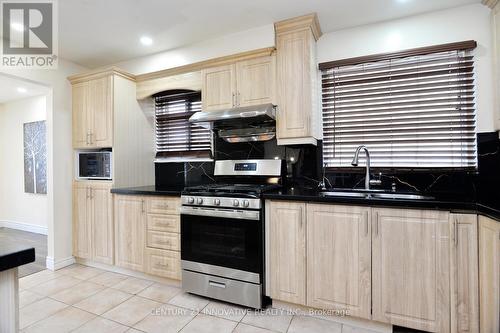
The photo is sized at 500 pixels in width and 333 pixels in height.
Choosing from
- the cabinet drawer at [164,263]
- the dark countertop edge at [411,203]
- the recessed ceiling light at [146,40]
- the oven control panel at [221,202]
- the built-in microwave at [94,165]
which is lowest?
the cabinet drawer at [164,263]

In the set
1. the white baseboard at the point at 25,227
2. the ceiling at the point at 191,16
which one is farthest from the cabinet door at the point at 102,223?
the white baseboard at the point at 25,227

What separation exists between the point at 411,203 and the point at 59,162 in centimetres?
364

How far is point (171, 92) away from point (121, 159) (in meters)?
1.04

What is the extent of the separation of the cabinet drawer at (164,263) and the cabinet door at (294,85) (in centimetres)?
158

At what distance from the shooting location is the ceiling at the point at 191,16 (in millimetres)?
2191

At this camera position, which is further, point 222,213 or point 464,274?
point 222,213

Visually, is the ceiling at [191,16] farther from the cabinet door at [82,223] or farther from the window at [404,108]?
the cabinet door at [82,223]

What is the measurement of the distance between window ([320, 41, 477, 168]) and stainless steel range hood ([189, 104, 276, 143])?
1.98 ft

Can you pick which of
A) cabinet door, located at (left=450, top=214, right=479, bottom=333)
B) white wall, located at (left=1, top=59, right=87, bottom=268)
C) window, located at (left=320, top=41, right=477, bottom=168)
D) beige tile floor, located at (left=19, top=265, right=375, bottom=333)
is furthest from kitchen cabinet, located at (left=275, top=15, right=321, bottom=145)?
white wall, located at (left=1, top=59, right=87, bottom=268)

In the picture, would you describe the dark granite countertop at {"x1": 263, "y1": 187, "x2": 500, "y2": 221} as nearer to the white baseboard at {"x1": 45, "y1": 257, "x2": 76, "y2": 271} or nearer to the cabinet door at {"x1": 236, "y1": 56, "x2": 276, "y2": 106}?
the cabinet door at {"x1": 236, "y1": 56, "x2": 276, "y2": 106}

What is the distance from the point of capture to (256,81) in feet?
8.36

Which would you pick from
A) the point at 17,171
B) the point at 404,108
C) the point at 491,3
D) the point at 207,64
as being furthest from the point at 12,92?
the point at 491,3

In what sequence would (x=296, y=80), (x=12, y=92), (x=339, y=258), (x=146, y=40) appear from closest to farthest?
(x=339, y=258) → (x=296, y=80) → (x=146, y=40) → (x=12, y=92)

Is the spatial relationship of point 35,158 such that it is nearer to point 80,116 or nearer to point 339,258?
point 80,116
